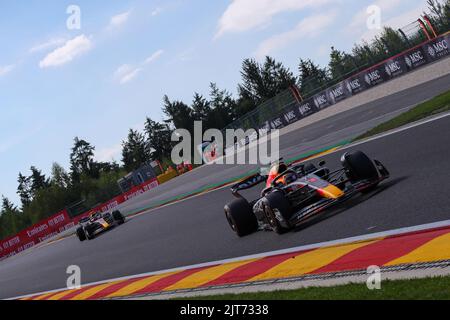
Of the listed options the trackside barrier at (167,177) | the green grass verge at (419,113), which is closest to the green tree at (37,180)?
the trackside barrier at (167,177)

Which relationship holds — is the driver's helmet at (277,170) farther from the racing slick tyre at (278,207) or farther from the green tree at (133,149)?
the green tree at (133,149)

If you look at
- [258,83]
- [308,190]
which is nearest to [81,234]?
[308,190]

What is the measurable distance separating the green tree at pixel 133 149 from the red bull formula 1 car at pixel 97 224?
241ft

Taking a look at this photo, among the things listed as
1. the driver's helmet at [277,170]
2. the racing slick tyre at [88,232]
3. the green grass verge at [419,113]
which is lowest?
the green grass verge at [419,113]

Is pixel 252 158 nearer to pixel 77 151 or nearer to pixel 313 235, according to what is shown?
pixel 313 235

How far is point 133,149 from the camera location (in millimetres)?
96438

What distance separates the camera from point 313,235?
8.24 m

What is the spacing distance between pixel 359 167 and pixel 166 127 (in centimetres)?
8271

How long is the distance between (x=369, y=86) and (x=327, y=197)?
A: 940 inches

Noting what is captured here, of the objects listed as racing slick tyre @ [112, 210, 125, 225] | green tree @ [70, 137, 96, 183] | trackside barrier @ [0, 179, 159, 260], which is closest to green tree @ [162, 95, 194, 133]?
green tree @ [70, 137, 96, 183]

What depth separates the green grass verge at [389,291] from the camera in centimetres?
438

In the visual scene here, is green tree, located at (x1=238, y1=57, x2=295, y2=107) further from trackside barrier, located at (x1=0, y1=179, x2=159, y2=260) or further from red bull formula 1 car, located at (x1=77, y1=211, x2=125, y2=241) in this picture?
red bull formula 1 car, located at (x1=77, y1=211, x2=125, y2=241)

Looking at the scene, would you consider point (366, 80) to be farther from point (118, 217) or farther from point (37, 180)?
point (37, 180)

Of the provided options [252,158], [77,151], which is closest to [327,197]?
[252,158]
